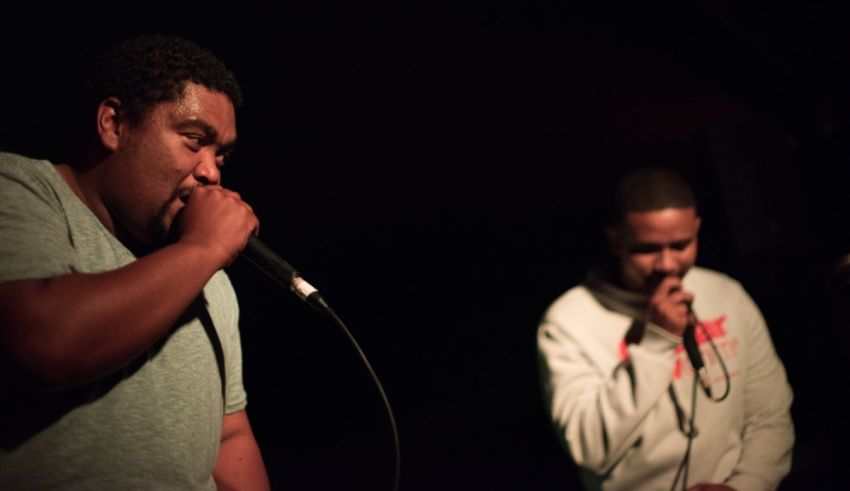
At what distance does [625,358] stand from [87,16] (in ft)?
6.90

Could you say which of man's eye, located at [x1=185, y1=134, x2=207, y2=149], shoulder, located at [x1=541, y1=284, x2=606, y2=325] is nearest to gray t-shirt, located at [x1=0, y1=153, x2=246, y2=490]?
man's eye, located at [x1=185, y1=134, x2=207, y2=149]

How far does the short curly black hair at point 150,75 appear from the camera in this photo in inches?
45.8

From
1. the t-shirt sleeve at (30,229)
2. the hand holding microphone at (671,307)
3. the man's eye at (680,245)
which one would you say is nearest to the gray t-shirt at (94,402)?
the t-shirt sleeve at (30,229)

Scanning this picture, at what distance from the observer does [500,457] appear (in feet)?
9.58

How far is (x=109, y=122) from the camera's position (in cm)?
116

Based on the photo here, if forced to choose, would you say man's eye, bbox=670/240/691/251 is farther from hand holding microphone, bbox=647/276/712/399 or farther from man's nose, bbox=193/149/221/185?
man's nose, bbox=193/149/221/185

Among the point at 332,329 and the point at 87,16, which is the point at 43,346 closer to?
the point at 87,16

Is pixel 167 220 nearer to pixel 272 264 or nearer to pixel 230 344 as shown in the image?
pixel 272 264

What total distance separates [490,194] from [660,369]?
1531 mm

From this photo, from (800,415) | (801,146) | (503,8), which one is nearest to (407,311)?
(503,8)

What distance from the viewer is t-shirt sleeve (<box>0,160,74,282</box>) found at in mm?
853

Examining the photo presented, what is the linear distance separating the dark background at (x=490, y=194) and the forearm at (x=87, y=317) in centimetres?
152

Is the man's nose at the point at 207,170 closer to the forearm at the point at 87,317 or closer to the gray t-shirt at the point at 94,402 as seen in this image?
the gray t-shirt at the point at 94,402

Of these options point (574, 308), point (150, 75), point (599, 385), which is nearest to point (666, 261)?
point (574, 308)
